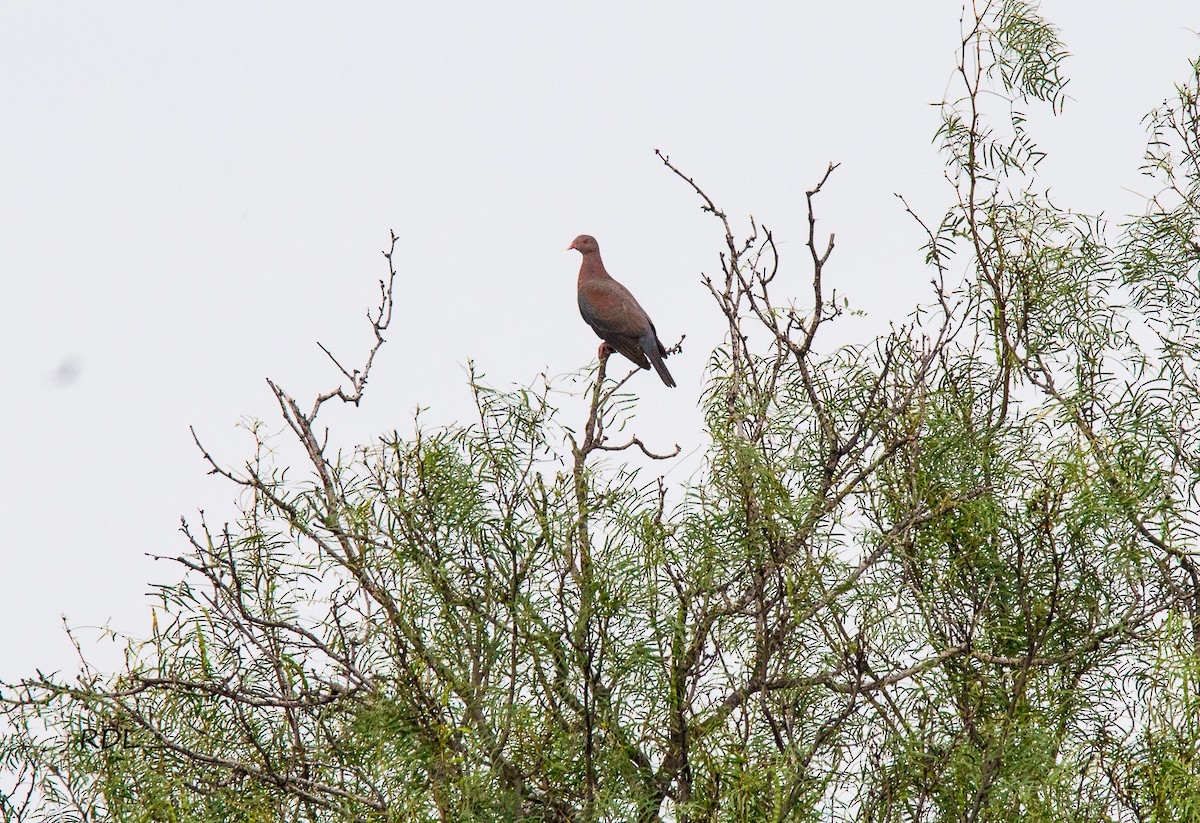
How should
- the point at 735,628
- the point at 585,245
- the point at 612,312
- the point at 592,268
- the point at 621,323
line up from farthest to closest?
1. the point at 585,245
2. the point at 592,268
3. the point at 612,312
4. the point at 621,323
5. the point at 735,628

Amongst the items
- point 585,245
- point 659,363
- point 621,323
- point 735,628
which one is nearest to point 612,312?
point 621,323

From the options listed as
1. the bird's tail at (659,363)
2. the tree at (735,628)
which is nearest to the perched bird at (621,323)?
the bird's tail at (659,363)

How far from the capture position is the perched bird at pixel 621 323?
550 cm

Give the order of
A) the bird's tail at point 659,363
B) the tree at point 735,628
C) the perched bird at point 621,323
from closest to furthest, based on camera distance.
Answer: the tree at point 735,628 → the perched bird at point 621,323 → the bird's tail at point 659,363

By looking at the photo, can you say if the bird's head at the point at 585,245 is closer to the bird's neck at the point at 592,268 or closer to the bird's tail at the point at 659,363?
the bird's neck at the point at 592,268

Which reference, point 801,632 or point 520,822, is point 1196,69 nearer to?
point 801,632

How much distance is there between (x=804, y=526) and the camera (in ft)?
8.90

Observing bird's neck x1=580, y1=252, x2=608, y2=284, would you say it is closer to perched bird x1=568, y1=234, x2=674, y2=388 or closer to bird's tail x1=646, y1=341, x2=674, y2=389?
perched bird x1=568, y1=234, x2=674, y2=388

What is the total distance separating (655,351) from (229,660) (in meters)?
2.72

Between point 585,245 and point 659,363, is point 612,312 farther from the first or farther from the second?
point 585,245

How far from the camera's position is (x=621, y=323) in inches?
219

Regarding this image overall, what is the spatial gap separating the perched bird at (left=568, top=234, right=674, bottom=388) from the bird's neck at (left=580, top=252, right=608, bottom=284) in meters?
0.09

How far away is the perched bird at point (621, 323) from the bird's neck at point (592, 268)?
0.09 meters

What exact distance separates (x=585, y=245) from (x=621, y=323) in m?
1.20
